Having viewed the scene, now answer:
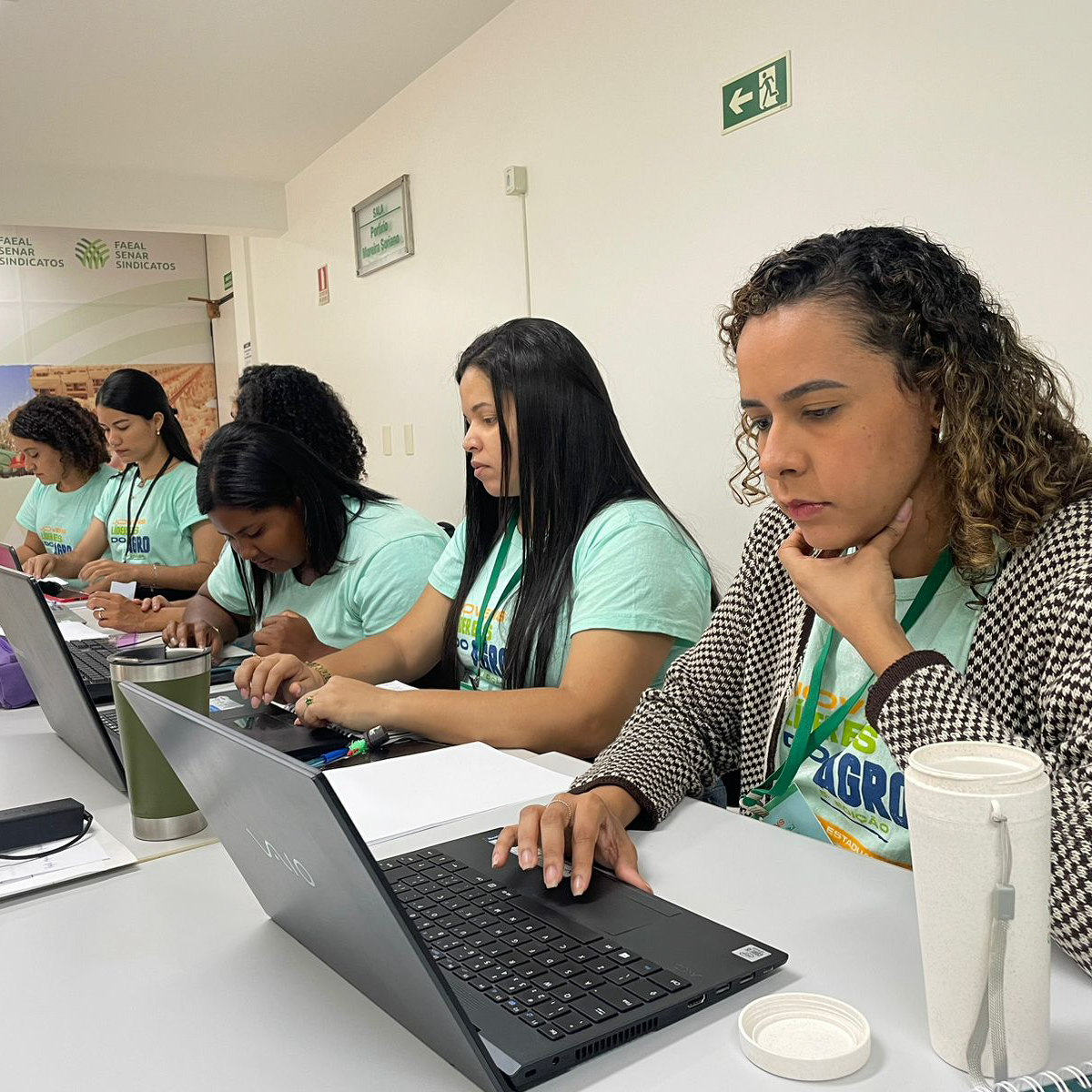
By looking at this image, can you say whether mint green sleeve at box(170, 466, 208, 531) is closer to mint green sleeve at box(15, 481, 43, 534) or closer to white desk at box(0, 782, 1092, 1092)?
mint green sleeve at box(15, 481, 43, 534)

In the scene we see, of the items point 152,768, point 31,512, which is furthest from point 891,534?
point 31,512

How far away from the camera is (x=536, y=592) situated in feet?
6.07

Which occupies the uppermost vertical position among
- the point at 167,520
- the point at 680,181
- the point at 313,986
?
the point at 680,181

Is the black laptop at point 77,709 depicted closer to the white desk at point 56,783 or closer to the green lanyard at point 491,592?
the white desk at point 56,783

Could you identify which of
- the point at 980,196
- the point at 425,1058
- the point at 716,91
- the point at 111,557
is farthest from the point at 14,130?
the point at 425,1058

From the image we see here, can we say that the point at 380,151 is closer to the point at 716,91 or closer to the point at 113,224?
the point at 113,224

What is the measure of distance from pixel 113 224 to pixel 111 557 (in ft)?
6.05

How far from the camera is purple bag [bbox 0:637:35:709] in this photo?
1801 millimetres

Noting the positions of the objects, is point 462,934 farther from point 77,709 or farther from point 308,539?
point 308,539

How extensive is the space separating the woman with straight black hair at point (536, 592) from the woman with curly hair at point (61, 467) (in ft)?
9.91

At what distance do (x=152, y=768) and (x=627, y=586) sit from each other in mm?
818

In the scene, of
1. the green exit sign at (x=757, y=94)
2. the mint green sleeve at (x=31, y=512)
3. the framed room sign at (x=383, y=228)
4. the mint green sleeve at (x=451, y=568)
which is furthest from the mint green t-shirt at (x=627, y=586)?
the mint green sleeve at (x=31, y=512)

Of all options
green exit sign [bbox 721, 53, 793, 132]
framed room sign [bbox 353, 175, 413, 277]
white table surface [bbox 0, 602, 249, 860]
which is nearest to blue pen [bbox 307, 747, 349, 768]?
white table surface [bbox 0, 602, 249, 860]

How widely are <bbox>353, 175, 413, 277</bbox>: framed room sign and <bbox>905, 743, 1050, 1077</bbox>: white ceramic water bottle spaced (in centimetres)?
401
